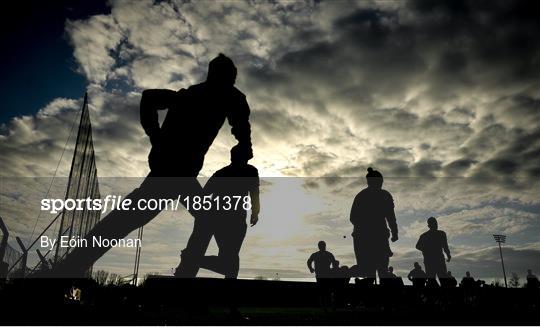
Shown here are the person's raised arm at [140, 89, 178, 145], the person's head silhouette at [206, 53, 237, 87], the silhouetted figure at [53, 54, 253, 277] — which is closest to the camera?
the silhouetted figure at [53, 54, 253, 277]

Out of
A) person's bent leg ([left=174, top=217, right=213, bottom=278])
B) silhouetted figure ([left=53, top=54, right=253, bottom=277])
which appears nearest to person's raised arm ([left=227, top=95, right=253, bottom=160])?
silhouetted figure ([left=53, top=54, right=253, bottom=277])

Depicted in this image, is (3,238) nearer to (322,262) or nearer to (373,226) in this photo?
(322,262)

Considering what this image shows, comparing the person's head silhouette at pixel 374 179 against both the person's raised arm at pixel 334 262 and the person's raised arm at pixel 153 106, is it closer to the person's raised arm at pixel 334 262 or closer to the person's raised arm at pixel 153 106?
the person's raised arm at pixel 334 262

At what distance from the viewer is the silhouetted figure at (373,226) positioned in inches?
288

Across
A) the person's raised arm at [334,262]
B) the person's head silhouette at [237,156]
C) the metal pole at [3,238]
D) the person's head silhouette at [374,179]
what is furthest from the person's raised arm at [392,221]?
the metal pole at [3,238]

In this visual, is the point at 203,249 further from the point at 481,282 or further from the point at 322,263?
the point at 481,282

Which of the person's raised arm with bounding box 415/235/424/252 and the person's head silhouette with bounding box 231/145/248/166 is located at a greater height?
the person's head silhouette with bounding box 231/145/248/166

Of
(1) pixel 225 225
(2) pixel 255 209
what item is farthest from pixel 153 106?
(2) pixel 255 209

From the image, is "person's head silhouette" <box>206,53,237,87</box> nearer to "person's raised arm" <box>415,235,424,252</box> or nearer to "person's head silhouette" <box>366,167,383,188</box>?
"person's head silhouette" <box>366,167,383,188</box>

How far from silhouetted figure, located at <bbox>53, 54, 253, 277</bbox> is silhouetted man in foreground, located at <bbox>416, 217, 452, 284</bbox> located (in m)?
6.84

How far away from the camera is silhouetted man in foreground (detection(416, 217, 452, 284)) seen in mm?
8523

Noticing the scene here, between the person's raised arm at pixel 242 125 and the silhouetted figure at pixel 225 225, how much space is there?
11 cm

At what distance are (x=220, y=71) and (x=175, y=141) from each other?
3.67 ft

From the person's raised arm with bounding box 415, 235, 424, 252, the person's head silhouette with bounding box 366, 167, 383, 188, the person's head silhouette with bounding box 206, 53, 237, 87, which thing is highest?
the person's head silhouette with bounding box 206, 53, 237, 87
